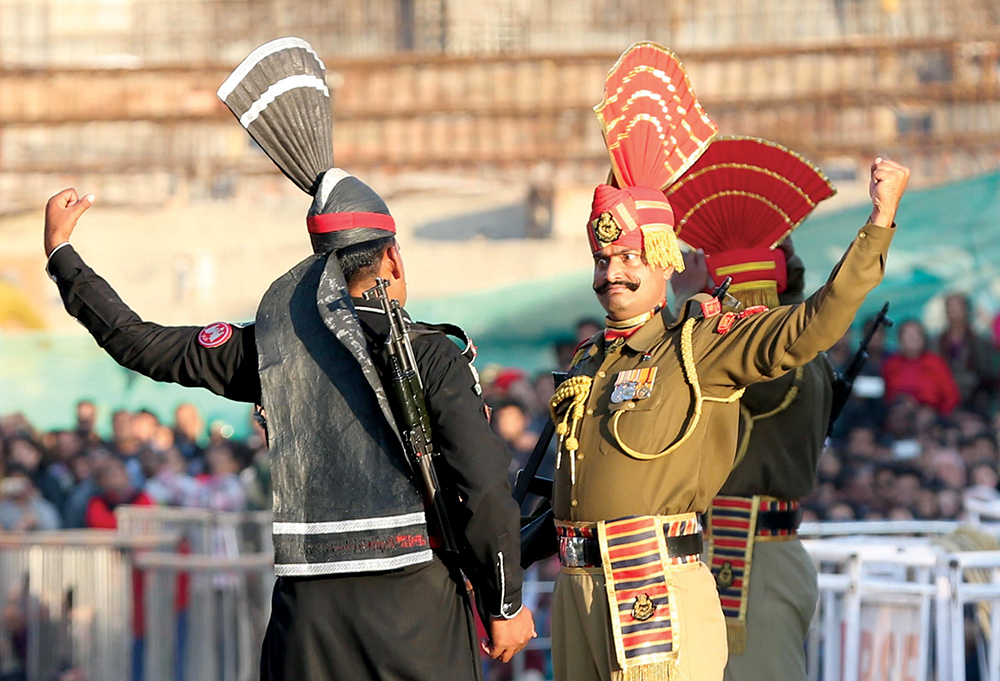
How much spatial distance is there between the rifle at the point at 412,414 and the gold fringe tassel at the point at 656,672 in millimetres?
690

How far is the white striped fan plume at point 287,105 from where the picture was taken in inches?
180

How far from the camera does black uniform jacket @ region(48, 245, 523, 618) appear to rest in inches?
168

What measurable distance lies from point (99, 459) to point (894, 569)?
6273mm

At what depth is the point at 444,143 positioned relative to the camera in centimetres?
1647

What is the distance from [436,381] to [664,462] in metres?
0.75

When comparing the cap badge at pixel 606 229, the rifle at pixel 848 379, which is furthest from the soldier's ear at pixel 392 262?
the rifle at pixel 848 379

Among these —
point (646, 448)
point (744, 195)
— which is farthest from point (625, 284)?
point (744, 195)

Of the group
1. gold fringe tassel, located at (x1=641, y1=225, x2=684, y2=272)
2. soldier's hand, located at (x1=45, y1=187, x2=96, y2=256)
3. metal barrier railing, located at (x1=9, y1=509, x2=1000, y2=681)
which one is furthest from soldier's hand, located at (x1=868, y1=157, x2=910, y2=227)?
metal barrier railing, located at (x1=9, y1=509, x2=1000, y2=681)

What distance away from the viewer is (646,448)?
4586 millimetres

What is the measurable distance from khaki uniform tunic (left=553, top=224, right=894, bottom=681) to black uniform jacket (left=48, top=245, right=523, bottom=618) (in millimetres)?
414

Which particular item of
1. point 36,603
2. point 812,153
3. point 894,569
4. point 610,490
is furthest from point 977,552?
point 812,153

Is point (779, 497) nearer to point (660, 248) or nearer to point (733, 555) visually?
point (733, 555)

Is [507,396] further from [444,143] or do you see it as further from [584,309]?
[444,143]

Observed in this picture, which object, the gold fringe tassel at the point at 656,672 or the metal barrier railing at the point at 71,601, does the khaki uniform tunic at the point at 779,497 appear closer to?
the gold fringe tassel at the point at 656,672
